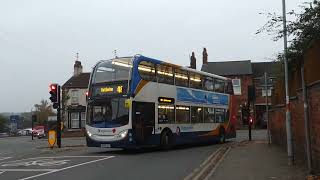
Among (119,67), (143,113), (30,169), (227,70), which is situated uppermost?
(227,70)

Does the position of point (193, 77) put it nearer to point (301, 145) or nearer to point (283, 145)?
point (283, 145)

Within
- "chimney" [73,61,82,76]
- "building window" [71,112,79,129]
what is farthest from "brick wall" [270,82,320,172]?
"chimney" [73,61,82,76]

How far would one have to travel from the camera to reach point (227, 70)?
74.2 meters

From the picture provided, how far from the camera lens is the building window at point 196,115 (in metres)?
27.7

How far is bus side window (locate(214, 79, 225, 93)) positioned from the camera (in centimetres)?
3107

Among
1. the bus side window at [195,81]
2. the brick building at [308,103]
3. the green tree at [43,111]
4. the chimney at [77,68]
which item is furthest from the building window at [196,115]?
the green tree at [43,111]

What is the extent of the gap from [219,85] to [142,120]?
1009 cm

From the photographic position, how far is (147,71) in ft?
76.4

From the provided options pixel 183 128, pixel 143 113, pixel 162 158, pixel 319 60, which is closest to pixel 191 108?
pixel 183 128

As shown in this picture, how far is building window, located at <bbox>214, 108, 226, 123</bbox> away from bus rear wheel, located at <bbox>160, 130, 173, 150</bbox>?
6360mm

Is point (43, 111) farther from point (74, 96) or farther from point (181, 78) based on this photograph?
point (181, 78)

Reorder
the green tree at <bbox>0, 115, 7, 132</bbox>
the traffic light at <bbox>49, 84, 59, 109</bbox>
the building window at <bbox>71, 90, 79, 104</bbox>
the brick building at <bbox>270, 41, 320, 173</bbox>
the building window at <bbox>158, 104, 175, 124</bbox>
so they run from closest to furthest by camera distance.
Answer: the brick building at <bbox>270, 41, 320, 173</bbox>, the building window at <bbox>158, 104, 175, 124</bbox>, the traffic light at <bbox>49, 84, 59, 109</bbox>, the building window at <bbox>71, 90, 79, 104</bbox>, the green tree at <bbox>0, 115, 7, 132</bbox>

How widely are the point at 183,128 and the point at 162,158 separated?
6.26 meters

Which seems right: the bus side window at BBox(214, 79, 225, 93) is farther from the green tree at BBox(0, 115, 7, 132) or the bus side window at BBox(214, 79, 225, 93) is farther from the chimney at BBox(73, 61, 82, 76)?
the green tree at BBox(0, 115, 7, 132)
